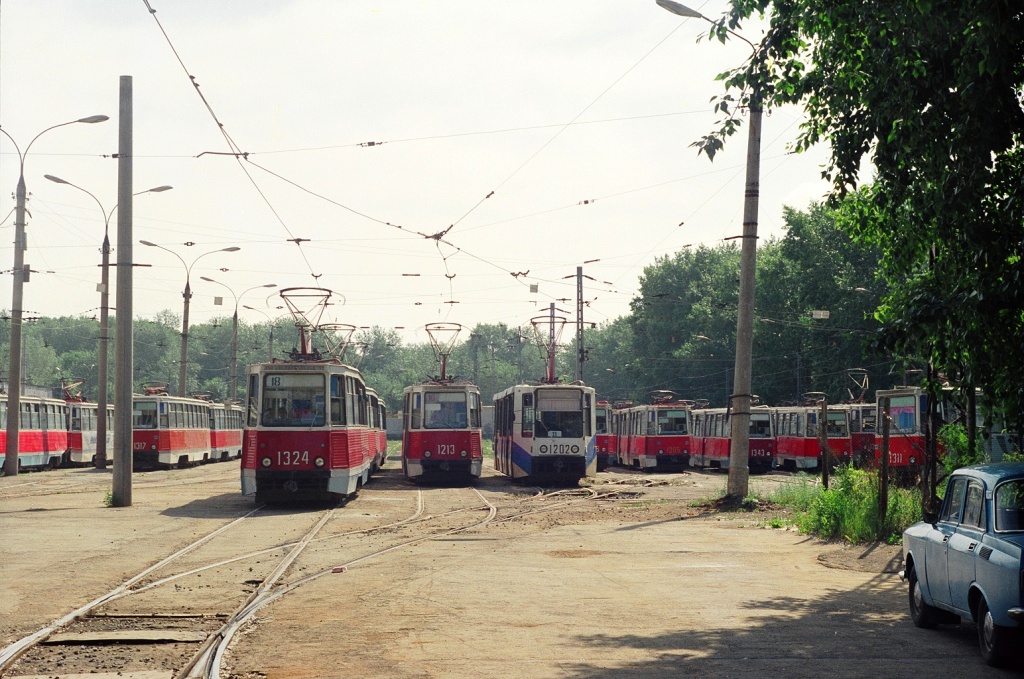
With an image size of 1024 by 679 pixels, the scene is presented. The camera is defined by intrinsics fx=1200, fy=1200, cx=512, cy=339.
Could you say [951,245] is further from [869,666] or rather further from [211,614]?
[211,614]

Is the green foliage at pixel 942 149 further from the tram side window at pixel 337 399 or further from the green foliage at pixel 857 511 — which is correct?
the tram side window at pixel 337 399

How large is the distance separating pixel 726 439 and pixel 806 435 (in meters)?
3.35

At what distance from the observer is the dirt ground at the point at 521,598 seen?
8672 mm

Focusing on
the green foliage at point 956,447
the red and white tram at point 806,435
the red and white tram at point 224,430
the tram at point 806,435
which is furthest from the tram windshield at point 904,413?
the red and white tram at point 224,430

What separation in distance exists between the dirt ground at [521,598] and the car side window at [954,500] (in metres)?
1.00

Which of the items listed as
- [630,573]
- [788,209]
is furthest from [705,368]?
[630,573]

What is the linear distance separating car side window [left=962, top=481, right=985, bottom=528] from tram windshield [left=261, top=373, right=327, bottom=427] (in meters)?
16.0

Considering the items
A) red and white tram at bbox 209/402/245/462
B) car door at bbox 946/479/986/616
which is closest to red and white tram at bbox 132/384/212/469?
red and white tram at bbox 209/402/245/462

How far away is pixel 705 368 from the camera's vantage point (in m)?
85.1

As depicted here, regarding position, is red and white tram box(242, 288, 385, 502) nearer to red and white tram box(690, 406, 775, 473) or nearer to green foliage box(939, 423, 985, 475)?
green foliage box(939, 423, 985, 475)

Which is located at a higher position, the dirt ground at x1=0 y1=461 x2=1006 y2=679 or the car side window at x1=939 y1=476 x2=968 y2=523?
the car side window at x1=939 y1=476 x2=968 y2=523

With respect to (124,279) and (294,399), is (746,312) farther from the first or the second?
(124,279)

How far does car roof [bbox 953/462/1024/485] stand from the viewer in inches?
350

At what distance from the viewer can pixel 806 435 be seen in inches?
1826
